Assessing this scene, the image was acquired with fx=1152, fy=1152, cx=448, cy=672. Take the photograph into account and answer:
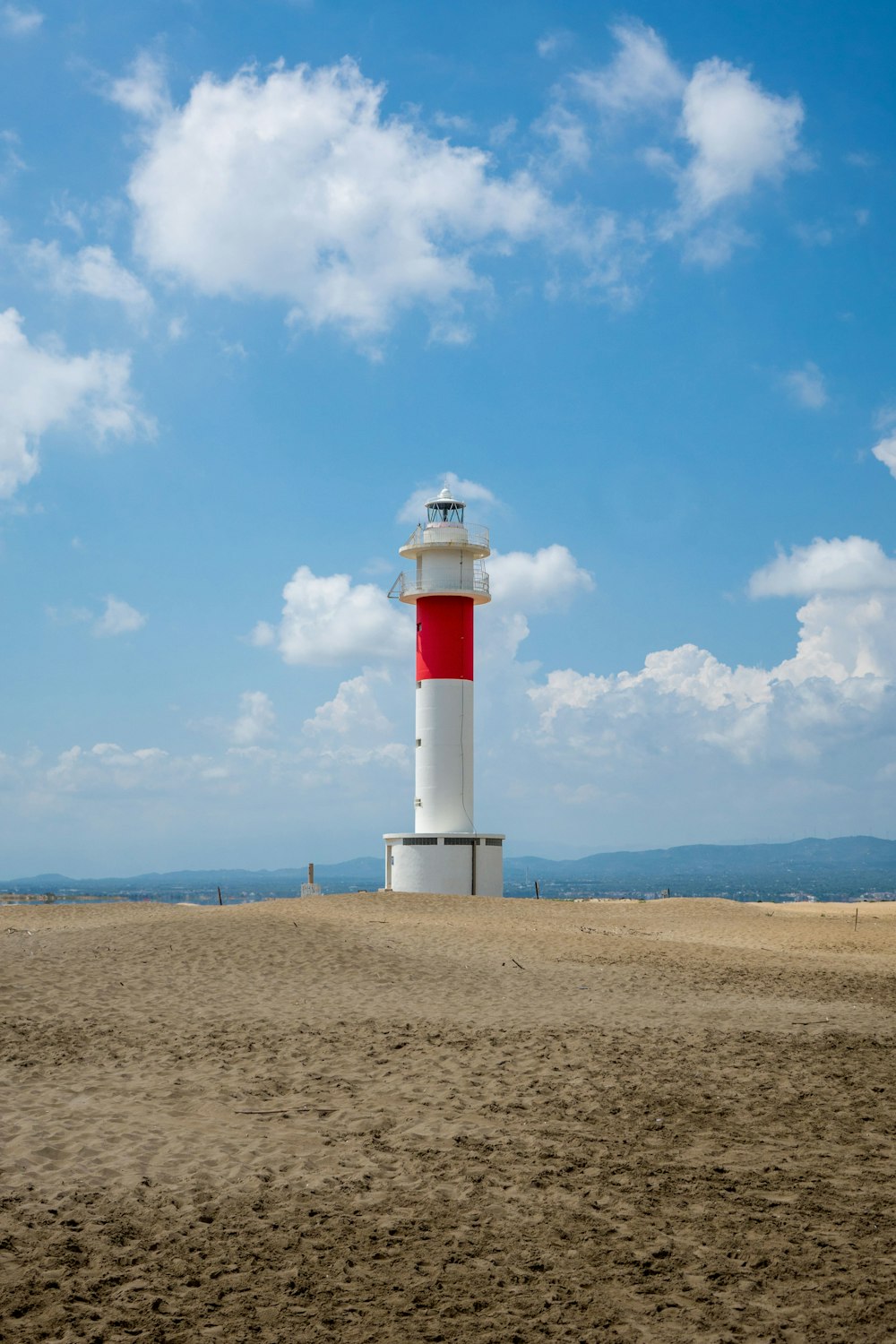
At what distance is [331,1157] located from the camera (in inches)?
324

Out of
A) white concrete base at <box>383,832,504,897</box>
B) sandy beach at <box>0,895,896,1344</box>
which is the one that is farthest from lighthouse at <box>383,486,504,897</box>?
sandy beach at <box>0,895,896,1344</box>

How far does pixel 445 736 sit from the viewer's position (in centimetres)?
3145

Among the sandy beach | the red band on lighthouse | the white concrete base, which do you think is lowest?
the sandy beach

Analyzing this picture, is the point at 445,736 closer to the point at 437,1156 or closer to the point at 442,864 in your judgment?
the point at 442,864

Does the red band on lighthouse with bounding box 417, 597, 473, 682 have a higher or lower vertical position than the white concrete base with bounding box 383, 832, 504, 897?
higher

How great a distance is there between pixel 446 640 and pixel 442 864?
6091mm

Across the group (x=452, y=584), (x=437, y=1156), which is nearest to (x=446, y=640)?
(x=452, y=584)

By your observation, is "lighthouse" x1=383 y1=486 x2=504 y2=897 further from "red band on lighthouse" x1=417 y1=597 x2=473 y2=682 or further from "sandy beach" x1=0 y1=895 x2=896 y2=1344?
"sandy beach" x1=0 y1=895 x2=896 y2=1344

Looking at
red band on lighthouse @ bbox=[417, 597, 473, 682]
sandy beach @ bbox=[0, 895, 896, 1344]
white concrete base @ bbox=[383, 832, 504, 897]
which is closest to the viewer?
sandy beach @ bbox=[0, 895, 896, 1344]

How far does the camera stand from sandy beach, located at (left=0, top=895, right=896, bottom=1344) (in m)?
5.94

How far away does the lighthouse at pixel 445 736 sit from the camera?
30.9 meters

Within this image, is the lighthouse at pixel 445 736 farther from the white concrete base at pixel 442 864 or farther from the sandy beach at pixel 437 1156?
the sandy beach at pixel 437 1156

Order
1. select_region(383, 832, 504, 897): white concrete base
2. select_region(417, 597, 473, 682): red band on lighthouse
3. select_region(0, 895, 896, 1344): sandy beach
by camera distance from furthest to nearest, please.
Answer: select_region(417, 597, 473, 682): red band on lighthouse < select_region(383, 832, 504, 897): white concrete base < select_region(0, 895, 896, 1344): sandy beach

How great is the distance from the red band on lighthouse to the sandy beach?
50.2 feet
